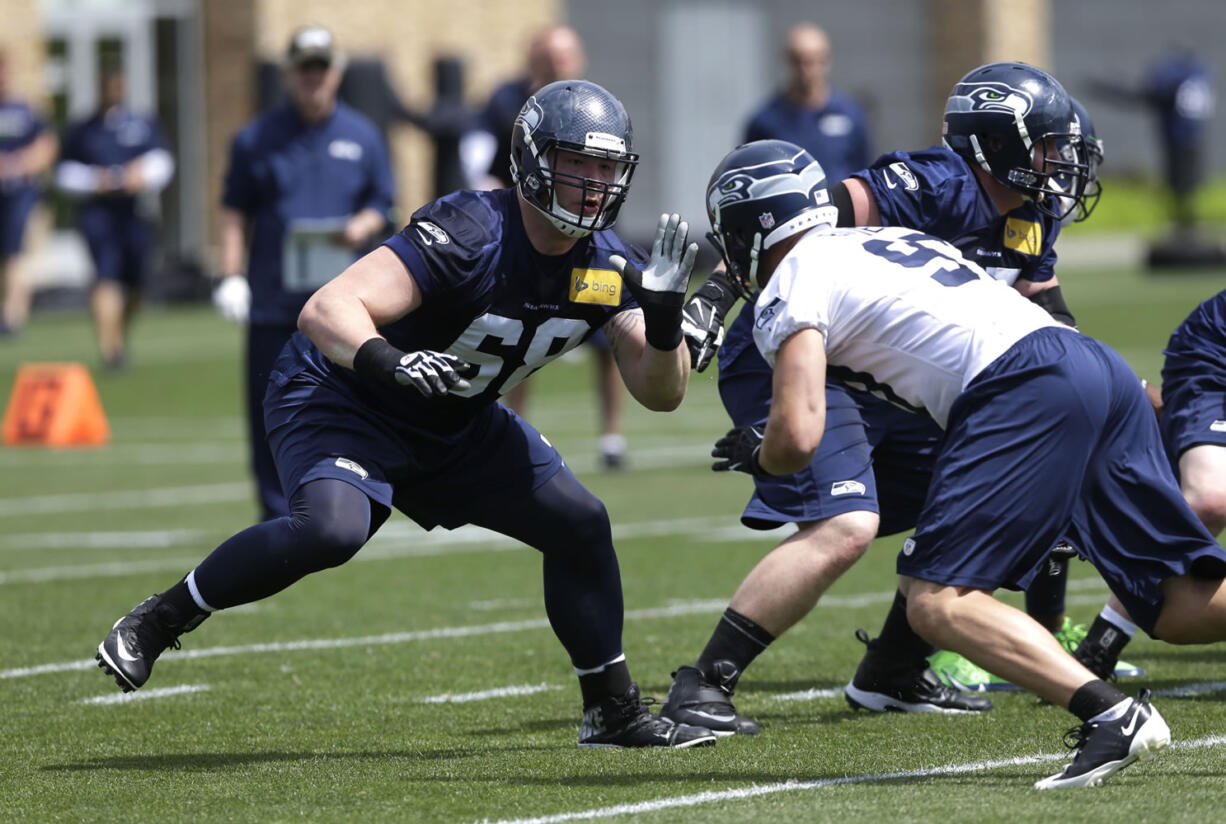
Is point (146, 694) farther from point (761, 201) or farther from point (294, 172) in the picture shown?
point (294, 172)

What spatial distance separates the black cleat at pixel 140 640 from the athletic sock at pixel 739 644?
1.35 m

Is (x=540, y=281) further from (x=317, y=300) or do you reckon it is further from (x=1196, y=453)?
(x=1196, y=453)

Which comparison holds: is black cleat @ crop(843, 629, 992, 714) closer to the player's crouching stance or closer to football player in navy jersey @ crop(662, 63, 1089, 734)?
football player in navy jersey @ crop(662, 63, 1089, 734)

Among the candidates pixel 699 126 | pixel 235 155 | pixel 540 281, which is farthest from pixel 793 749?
pixel 699 126

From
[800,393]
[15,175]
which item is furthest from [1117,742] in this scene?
[15,175]

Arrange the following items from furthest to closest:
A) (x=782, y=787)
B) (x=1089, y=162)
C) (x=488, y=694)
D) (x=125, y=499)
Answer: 1. (x=125, y=499)
2. (x=488, y=694)
3. (x=1089, y=162)
4. (x=782, y=787)

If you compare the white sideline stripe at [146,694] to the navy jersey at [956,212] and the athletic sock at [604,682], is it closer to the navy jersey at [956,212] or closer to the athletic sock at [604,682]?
the athletic sock at [604,682]

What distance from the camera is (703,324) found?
5.78 m

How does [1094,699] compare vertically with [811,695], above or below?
above

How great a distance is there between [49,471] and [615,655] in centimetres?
843

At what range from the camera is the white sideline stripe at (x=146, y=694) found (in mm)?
6512

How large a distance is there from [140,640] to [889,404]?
215cm

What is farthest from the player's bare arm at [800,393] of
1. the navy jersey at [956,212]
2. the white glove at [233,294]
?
the white glove at [233,294]

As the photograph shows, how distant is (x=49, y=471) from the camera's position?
13445 mm
